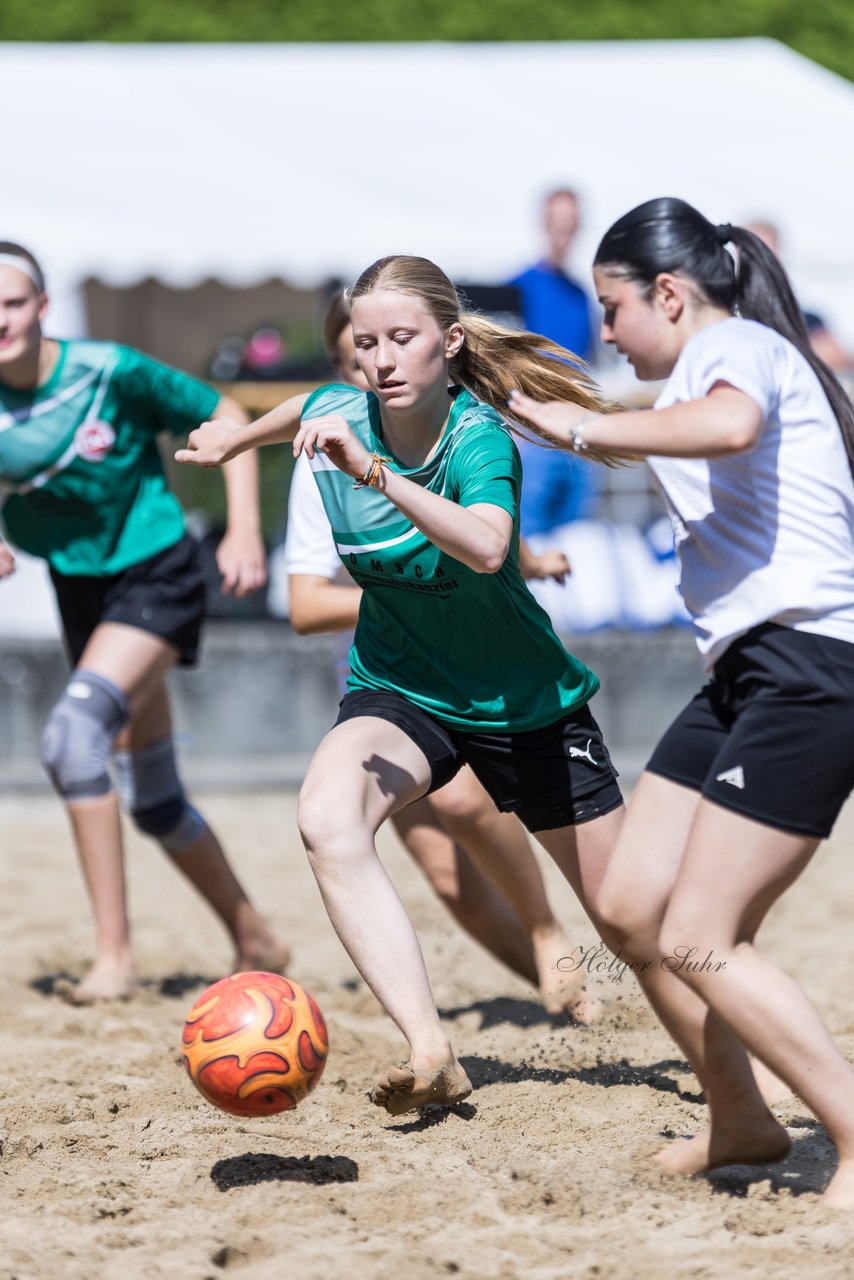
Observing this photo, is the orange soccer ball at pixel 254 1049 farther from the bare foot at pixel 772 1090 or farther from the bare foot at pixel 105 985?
the bare foot at pixel 105 985

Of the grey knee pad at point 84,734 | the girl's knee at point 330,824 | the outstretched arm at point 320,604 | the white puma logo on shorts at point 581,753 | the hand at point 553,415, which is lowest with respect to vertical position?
the grey knee pad at point 84,734

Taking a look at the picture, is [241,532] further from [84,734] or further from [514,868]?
[514,868]

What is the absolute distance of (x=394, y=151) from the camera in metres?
11.6

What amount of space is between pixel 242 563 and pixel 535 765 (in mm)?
Result: 1499

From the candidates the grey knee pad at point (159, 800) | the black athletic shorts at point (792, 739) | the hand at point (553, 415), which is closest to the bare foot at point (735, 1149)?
the black athletic shorts at point (792, 739)

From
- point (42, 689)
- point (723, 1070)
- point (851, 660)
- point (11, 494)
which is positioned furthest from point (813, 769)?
point (42, 689)

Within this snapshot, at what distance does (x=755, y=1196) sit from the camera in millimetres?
3133

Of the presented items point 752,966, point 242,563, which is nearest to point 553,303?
point 242,563

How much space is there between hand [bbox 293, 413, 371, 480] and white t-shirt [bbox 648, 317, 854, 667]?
567 mm

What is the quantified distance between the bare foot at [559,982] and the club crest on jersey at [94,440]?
2020mm

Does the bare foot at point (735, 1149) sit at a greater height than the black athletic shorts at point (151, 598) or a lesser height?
lesser

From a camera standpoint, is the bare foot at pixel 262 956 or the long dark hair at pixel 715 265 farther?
the bare foot at pixel 262 956

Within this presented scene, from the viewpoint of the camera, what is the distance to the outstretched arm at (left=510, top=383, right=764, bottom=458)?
111 inches

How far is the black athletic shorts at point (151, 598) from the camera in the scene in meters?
5.11
